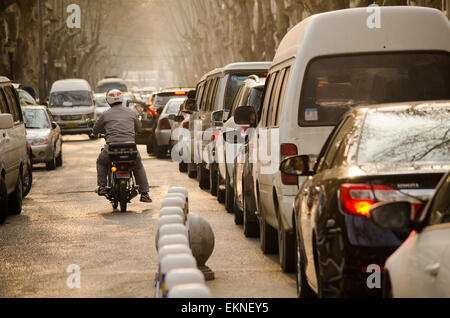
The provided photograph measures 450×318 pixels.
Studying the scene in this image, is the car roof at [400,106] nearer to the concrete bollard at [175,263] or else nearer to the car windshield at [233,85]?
the concrete bollard at [175,263]

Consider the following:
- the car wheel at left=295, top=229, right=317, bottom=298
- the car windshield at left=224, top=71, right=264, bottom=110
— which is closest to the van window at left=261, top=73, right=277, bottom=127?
the car wheel at left=295, top=229, right=317, bottom=298

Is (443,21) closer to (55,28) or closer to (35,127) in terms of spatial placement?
(35,127)

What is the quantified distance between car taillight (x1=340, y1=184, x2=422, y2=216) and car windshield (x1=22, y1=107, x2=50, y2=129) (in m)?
20.8

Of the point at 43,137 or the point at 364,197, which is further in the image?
the point at 43,137

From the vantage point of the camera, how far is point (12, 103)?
16.7 m

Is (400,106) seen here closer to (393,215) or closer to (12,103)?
(393,215)

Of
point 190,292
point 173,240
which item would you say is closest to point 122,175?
point 173,240

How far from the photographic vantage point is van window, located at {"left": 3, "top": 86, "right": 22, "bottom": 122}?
53.5ft

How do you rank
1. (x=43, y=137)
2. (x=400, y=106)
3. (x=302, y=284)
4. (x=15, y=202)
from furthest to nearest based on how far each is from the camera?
(x=43, y=137), (x=15, y=202), (x=302, y=284), (x=400, y=106)

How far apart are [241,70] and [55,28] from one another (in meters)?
53.2

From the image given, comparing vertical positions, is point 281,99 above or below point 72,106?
above

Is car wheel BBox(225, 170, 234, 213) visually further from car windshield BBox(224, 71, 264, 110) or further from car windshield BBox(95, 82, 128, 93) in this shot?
car windshield BBox(95, 82, 128, 93)

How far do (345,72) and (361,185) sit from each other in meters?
3.65
